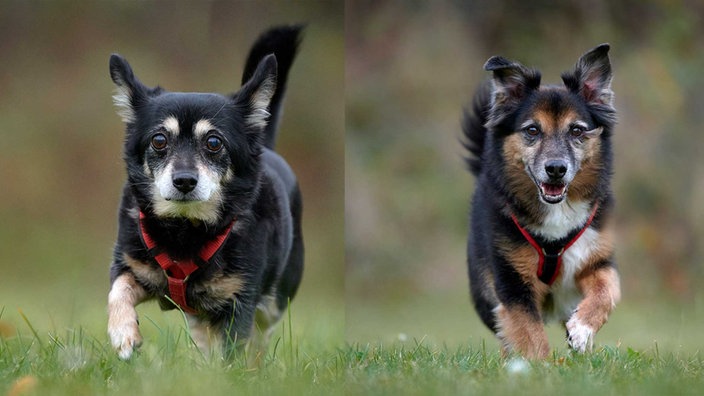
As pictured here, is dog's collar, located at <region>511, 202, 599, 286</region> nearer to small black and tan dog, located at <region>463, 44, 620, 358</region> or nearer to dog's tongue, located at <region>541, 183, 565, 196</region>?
small black and tan dog, located at <region>463, 44, 620, 358</region>

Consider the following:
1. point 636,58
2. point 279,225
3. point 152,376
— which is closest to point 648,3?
point 636,58

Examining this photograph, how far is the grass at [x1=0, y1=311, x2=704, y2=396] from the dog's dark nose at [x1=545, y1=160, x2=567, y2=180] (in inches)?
37.4

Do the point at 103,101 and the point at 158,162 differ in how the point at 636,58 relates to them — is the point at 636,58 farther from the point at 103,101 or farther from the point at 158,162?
the point at 158,162

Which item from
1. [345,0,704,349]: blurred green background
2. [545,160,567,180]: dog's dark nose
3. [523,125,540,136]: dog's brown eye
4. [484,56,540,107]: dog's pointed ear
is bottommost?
[345,0,704,349]: blurred green background

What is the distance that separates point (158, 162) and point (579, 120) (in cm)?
231

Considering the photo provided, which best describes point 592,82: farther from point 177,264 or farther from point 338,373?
point 177,264

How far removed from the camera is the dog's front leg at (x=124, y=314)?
14.1ft

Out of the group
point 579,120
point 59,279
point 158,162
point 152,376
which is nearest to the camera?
point 152,376

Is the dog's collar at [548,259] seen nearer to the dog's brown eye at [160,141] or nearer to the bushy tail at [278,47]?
the bushy tail at [278,47]

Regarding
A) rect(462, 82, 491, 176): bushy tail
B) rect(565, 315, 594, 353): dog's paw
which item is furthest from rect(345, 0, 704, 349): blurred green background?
rect(565, 315, 594, 353): dog's paw

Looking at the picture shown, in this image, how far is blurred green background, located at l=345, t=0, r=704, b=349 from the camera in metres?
13.0

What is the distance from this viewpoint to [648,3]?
46.6ft

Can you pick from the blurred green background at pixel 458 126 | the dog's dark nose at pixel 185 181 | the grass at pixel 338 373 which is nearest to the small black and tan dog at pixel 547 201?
the grass at pixel 338 373

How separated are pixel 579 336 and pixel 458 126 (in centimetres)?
868
